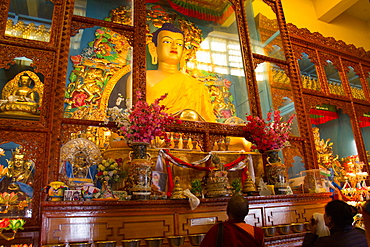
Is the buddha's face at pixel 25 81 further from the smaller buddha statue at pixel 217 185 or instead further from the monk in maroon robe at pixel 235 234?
the monk in maroon robe at pixel 235 234

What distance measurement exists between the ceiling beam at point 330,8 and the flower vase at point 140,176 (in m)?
6.29

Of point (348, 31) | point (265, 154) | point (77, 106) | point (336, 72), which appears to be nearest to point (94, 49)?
point (77, 106)

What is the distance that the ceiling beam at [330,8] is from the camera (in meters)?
7.36

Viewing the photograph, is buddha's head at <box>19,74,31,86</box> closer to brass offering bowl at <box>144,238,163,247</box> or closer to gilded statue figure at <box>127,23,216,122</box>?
gilded statue figure at <box>127,23,216,122</box>

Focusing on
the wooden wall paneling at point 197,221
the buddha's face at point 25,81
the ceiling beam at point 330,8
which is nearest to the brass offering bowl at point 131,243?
the wooden wall paneling at point 197,221

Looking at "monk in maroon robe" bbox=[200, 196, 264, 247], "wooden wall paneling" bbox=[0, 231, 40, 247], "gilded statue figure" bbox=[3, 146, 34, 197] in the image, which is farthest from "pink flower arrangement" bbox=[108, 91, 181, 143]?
"monk in maroon robe" bbox=[200, 196, 264, 247]

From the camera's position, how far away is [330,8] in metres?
7.51

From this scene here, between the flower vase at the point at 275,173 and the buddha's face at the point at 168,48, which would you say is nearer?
the flower vase at the point at 275,173

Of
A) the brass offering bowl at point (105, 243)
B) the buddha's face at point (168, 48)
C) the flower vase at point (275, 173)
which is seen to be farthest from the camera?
the buddha's face at point (168, 48)

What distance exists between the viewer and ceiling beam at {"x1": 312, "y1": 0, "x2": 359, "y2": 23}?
7355 mm

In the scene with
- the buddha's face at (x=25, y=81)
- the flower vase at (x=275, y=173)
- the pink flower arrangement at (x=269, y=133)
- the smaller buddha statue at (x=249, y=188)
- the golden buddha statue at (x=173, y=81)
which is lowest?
the smaller buddha statue at (x=249, y=188)

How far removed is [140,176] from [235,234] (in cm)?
175

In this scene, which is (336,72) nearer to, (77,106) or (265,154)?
(265,154)

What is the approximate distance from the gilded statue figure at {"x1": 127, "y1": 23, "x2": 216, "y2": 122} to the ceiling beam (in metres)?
3.97
